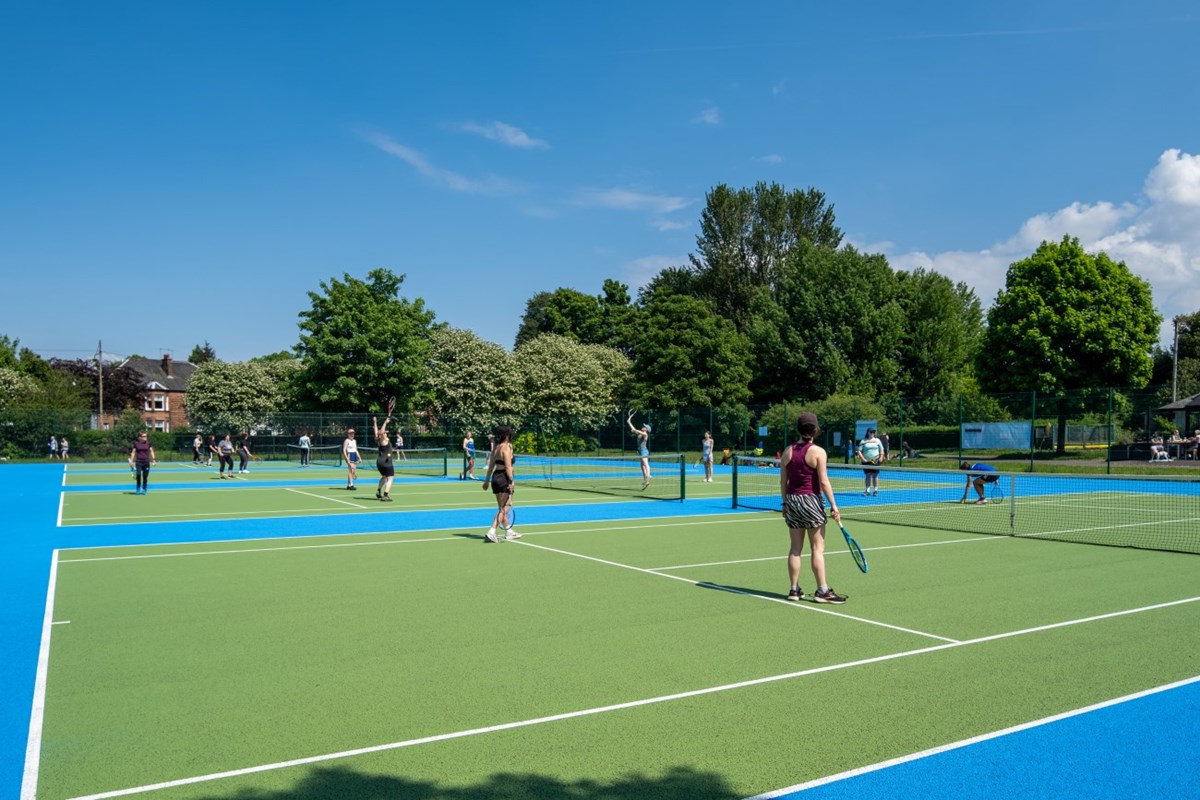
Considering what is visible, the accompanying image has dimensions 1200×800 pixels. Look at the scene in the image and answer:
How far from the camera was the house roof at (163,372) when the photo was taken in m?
102

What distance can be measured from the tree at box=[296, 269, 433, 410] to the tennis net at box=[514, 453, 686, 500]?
47.4 ft

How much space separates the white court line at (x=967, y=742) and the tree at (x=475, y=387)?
50185 millimetres

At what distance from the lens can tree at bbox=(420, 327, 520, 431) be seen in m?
56.9

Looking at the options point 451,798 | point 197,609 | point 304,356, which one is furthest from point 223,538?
point 304,356

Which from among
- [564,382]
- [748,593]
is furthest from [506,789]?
[564,382]

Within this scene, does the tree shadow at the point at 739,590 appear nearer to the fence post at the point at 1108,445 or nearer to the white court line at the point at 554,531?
the white court line at the point at 554,531

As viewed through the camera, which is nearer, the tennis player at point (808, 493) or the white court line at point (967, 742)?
the white court line at point (967, 742)

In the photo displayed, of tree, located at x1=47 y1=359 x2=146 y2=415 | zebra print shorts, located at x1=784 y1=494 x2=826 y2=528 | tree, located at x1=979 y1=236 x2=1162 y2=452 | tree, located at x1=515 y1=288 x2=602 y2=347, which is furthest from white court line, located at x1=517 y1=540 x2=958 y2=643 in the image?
tree, located at x1=47 y1=359 x2=146 y2=415

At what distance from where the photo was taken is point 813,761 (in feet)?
16.9

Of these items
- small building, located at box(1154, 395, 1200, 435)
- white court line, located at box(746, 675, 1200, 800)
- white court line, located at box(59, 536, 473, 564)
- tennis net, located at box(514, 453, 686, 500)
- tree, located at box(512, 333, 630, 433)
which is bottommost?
white court line, located at box(59, 536, 473, 564)

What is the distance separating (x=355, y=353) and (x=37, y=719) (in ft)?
181

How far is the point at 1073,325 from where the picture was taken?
43219 mm

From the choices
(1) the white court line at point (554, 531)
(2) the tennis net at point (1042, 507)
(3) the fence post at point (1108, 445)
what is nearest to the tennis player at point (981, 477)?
(2) the tennis net at point (1042, 507)

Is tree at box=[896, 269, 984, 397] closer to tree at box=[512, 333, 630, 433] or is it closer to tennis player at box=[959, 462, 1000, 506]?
tree at box=[512, 333, 630, 433]
